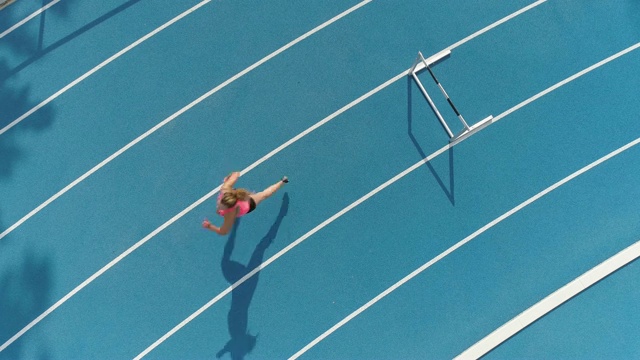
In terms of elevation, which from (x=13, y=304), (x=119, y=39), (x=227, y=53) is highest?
(x=119, y=39)

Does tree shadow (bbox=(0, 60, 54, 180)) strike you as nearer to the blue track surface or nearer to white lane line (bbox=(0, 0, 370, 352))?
the blue track surface

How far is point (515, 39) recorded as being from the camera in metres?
6.33

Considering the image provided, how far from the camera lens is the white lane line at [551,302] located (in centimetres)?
570

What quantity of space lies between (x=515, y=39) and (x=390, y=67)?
2.11 meters

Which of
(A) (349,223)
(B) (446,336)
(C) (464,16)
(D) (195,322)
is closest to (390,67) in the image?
(C) (464,16)

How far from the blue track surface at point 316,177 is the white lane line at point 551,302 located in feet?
0.39

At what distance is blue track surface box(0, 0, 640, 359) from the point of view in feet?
18.9

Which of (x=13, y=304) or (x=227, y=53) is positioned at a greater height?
(x=227, y=53)

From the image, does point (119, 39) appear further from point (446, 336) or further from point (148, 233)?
point (446, 336)

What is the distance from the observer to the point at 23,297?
5734 millimetres

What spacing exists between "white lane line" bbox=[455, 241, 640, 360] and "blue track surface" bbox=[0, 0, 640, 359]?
118 mm

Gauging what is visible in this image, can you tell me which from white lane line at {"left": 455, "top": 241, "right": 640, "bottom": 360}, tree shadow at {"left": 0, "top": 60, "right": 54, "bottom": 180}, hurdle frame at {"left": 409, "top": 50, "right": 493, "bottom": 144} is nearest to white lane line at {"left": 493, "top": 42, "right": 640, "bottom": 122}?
hurdle frame at {"left": 409, "top": 50, "right": 493, "bottom": 144}

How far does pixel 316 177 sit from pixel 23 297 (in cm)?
471

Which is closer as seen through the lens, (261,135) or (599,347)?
(599,347)
